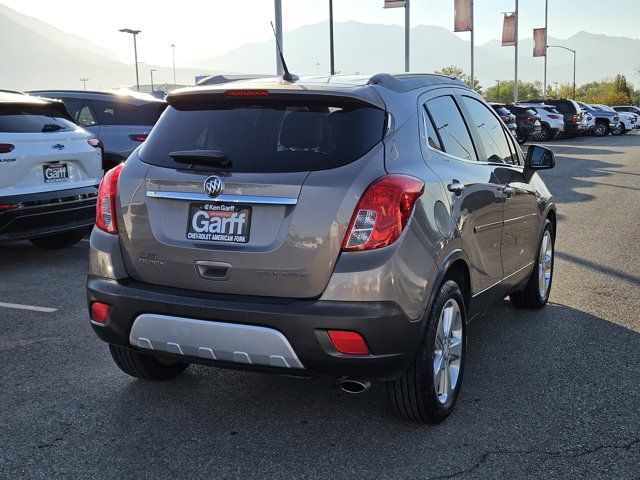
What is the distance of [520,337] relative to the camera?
207 inches

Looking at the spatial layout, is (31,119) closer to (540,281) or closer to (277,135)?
(277,135)

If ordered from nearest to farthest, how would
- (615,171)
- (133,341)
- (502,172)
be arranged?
(133,341) < (502,172) < (615,171)

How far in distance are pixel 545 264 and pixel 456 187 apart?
2.52m

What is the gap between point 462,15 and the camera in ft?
144

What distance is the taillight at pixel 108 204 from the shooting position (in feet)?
12.3

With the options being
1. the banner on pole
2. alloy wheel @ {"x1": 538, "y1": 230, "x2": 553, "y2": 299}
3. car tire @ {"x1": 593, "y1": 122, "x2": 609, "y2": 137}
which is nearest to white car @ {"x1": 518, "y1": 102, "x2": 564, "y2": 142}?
car tire @ {"x1": 593, "y1": 122, "x2": 609, "y2": 137}

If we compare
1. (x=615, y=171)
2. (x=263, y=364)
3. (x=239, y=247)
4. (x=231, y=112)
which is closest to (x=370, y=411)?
(x=263, y=364)

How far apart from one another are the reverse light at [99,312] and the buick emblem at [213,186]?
77 cm

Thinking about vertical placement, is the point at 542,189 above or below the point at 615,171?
above

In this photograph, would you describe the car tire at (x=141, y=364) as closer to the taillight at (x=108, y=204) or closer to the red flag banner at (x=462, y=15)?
the taillight at (x=108, y=204)

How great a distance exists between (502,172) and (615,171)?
1581cm

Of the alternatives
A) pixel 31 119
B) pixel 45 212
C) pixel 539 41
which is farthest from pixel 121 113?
pixel 539 41

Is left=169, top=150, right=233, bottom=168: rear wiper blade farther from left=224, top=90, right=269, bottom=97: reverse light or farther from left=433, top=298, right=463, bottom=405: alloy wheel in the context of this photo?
left=433, top=298, right=463, bottom=405: alloy wheel

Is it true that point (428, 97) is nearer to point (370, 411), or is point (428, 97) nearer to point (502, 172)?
point (502, 172)
